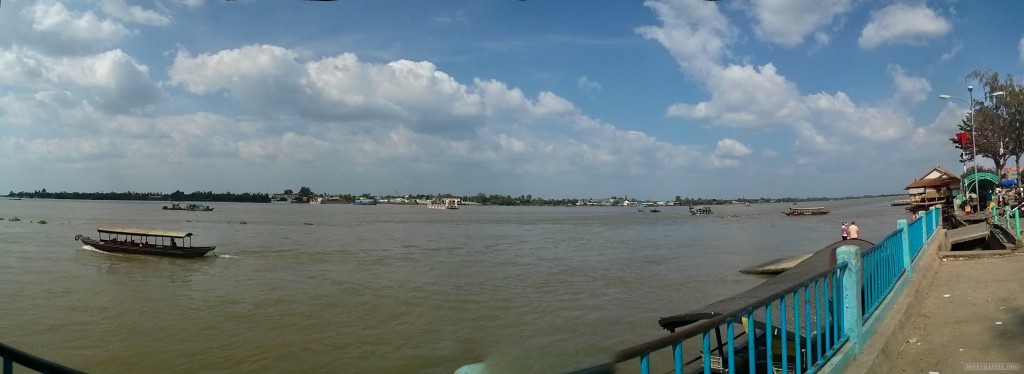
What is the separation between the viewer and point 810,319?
14.5 feet

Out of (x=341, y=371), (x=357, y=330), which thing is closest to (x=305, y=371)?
(x=341, y=371)

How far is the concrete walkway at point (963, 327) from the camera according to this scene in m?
4.69

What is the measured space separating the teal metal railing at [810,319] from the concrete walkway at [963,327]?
15.6 inches

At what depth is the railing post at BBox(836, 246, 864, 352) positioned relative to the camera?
14.8 ft

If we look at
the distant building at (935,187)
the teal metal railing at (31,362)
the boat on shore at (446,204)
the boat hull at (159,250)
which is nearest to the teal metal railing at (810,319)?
the teal metal railing at (31,362)

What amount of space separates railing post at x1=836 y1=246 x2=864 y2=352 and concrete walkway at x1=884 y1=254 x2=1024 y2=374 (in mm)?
288

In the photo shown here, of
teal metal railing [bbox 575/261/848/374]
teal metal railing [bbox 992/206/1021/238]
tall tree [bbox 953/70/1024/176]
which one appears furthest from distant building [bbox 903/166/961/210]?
teal metal railing [bbox 575/261/848/374]

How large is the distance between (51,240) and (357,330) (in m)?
35.6

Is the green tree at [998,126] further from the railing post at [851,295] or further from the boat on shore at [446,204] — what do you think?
the boat on shore at [446,204]

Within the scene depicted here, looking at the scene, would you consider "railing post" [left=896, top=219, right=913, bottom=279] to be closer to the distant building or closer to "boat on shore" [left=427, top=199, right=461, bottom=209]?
the distant building

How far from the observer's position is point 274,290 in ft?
60.7

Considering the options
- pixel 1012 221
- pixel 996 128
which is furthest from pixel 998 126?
pixel 1012 221

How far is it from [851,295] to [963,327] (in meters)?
2.16

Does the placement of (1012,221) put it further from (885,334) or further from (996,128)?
(996,128)
